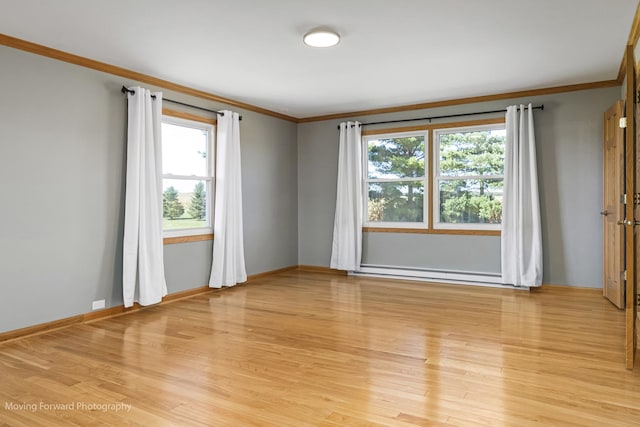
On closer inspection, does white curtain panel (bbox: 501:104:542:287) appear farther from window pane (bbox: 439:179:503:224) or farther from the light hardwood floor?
the light hardwood floor

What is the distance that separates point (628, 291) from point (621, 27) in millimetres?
2183

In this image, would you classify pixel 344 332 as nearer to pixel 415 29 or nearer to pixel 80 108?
pixel 415 29

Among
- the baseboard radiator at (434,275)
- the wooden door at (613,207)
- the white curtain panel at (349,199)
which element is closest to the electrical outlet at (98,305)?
the white curtain panel at (349,199)

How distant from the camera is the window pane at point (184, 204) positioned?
5.27 metres

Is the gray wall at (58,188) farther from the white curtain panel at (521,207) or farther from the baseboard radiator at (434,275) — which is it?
the white curtain panel at (521,207)

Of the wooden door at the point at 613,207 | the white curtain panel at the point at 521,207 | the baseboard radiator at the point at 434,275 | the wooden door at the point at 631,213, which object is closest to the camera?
the wooden door at the point at 631,213

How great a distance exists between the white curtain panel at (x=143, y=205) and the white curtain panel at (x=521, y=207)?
4.19 meters

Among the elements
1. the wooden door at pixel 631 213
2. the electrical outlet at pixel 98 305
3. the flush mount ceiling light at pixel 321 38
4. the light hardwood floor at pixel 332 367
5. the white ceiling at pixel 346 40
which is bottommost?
the light hardwood floor at pixel 332 367

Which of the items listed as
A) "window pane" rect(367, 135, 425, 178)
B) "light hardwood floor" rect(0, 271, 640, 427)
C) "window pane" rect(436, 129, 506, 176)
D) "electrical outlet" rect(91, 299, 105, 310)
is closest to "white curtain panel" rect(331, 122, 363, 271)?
"window pane" rect(367, 135, 425, 178)

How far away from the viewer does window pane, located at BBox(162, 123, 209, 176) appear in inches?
207

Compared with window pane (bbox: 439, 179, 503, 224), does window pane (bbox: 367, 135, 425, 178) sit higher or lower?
higher

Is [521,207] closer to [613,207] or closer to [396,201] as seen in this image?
[613,207]

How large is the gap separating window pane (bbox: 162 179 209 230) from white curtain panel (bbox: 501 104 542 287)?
12.7ft

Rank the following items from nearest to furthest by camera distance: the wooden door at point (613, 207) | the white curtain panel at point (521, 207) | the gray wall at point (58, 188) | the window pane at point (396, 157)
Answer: the gray wall at point (58, 188)
the wooden door at point (613, 207)
the white curtain panel at point (521, 207)
the window pane at point (396, 157)
